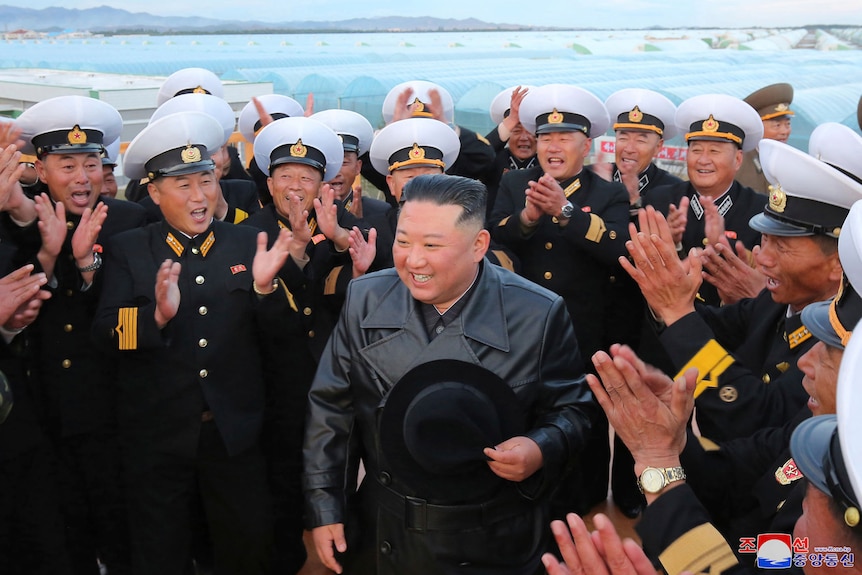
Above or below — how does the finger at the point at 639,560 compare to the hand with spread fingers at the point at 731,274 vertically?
below

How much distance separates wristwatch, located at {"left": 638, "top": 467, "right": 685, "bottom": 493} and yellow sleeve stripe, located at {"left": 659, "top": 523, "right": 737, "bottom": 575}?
106 millimetres

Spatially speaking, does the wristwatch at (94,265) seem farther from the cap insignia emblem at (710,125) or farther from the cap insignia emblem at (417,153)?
the cap insignia emblem at (710,125)

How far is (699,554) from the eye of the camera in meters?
1.59

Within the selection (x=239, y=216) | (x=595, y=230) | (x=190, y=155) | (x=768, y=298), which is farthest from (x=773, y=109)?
(x=190, y=155)

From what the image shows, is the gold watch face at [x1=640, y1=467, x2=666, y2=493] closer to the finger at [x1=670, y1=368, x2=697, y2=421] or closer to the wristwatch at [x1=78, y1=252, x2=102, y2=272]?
the finger at [x1=670, y1=368, x2=697, y2=421]

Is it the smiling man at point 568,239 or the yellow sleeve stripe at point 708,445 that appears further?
the smiling man at point 568,239

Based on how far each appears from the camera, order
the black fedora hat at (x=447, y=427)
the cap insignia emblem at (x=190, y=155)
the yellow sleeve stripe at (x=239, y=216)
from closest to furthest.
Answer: the black fedora hat at (x=447, y=427), the cap insignia emblem at (x=190, y=155), the yellow sleeve stripe at (x=239, y=216)

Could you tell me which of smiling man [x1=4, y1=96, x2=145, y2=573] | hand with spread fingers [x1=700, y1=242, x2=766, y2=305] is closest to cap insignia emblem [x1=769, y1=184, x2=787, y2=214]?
hand with spread fingers [x1=700, y1=242, x2=766, y2=305]

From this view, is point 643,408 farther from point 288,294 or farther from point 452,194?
point 288,294

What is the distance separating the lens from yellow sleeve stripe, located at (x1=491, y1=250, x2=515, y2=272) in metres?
3.49

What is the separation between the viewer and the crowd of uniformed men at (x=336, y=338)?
1905 mm

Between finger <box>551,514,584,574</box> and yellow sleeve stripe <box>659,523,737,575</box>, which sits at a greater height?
finger <box>551,514,584,574</box>

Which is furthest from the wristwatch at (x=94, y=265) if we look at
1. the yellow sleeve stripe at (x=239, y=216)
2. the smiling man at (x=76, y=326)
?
the yellow sleeve stripe at (x=239, y=216)

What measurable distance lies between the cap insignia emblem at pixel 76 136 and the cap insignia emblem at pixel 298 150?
0.84 metres
